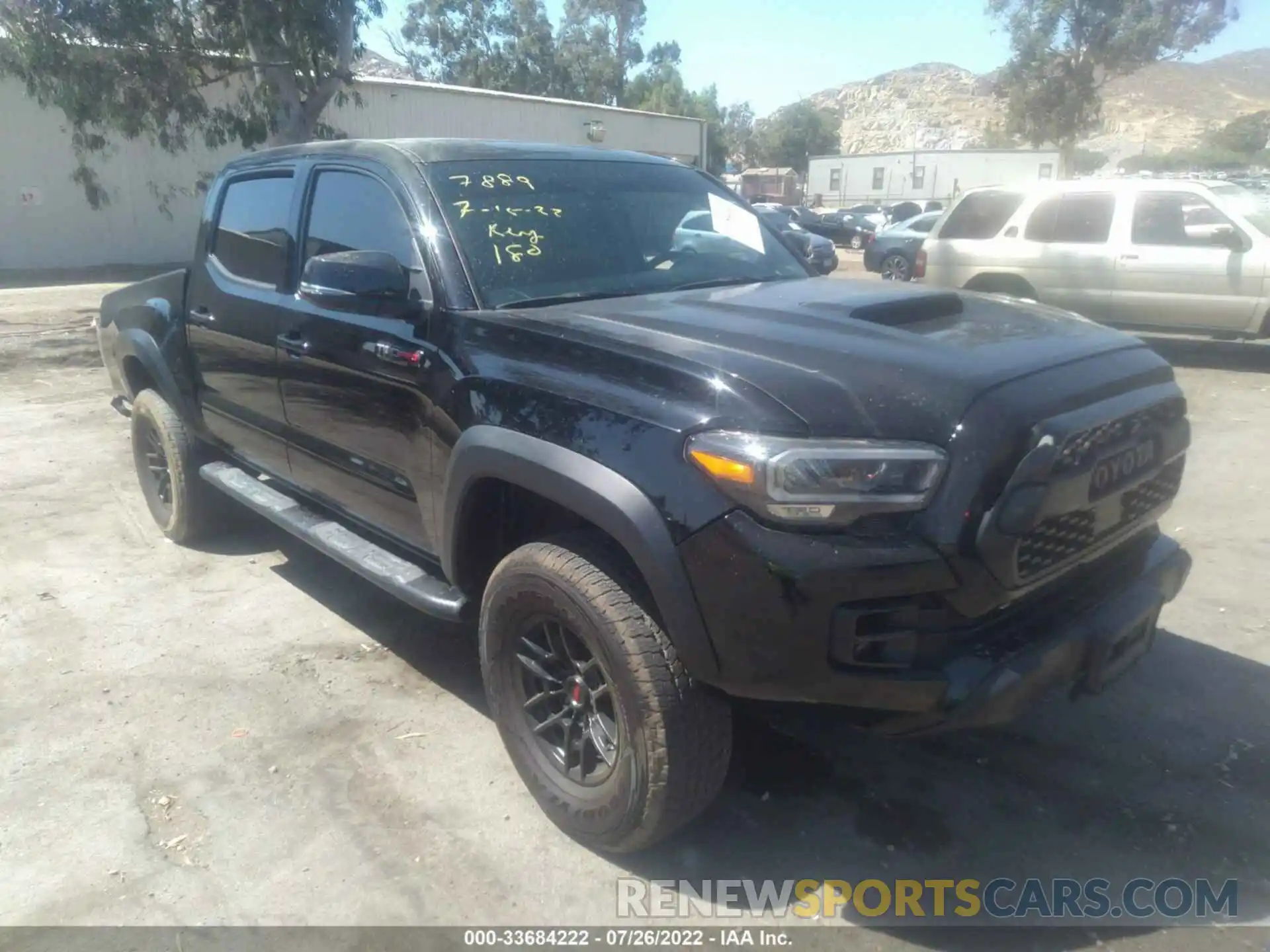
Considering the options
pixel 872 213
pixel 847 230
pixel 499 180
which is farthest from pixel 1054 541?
pixel 872 213

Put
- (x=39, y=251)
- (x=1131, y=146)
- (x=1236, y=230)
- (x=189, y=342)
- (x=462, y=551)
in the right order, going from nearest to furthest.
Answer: (x=462, y=551) → (x=189, y=342) → (x=1236, y=230) → (x=39, y=251) → (x=1131, y=146)

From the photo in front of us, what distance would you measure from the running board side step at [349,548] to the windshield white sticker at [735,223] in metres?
1.82

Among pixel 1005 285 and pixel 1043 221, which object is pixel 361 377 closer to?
pixel 1005 285

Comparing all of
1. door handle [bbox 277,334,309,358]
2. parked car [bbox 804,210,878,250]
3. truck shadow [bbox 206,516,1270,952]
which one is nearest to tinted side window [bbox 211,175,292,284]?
door handle [bbox 277,334,309,358]

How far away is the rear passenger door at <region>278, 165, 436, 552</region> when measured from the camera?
3350mm

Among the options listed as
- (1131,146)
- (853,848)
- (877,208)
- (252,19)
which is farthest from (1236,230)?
(1131,146)

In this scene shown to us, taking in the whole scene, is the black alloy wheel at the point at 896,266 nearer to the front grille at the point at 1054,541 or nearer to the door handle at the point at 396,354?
the door handle at the point at 396,354

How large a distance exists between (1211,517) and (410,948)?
16.2 ft

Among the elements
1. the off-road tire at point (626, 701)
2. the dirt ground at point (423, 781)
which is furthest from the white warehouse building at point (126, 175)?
the off-road tire at point (626, 701)

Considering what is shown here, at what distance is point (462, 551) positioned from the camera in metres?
3.22

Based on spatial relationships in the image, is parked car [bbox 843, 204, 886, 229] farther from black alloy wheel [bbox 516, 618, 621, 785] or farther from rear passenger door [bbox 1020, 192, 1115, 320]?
black alloy wheel [bbox 516, 618, 621, 785]

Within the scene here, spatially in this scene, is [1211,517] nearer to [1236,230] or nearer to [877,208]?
[1236,230]

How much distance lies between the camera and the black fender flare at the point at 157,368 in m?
5.14

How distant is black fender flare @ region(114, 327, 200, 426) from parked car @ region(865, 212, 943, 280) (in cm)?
1450
